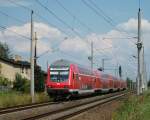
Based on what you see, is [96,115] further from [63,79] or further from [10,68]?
[10,68]

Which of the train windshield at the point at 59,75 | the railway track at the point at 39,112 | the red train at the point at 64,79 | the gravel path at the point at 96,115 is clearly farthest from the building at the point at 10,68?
the gravel path at the point at 96,115

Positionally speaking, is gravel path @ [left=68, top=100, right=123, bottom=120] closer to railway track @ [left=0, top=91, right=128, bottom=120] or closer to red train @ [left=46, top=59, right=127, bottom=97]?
railway track @ [left=0, top=91, right=128, bottom=120]

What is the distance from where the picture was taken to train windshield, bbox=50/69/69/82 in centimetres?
3819

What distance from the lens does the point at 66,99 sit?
134 feet

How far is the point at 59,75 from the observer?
38469 millimetres

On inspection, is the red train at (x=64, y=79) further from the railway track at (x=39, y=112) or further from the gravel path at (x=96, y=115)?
the gravel path at (x=96, y=115)

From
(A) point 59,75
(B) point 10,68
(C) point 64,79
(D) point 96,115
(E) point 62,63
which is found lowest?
(D) point 96,115

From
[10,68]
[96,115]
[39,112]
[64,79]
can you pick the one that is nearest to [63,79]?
[64,79]

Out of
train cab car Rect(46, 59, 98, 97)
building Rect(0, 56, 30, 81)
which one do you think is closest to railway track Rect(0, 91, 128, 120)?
train cab car Rect(46, 59, 98, 97)

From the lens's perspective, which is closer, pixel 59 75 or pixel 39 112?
pixel 39 112

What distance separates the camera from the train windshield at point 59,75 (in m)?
38.2

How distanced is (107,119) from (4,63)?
6801 cm

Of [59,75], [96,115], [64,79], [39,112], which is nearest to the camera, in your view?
[96,115]

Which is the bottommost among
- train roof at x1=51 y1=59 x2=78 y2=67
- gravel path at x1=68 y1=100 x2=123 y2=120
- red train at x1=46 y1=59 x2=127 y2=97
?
gravel path at x1=68 y1=100 x2=123 y2=120
